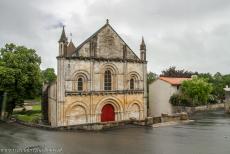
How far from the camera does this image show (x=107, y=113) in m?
34.1

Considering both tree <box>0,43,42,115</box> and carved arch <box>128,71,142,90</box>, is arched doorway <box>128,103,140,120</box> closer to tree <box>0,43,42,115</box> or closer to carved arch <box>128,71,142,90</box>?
carved arch <box>128,71,142,90</box>

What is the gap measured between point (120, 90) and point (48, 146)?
51.4 ft

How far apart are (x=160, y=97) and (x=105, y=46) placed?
49.2ft

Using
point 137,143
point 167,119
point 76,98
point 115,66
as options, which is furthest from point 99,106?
point 137,143

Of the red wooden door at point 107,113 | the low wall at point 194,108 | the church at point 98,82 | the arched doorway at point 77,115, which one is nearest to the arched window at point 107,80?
the church at point 98,82

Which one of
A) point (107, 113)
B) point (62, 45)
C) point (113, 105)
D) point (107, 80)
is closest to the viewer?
point (62, 45)

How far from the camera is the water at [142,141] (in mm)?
18719

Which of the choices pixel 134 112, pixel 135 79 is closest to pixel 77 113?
pixel 134 112

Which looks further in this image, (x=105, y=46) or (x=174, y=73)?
(x=174, y=73)

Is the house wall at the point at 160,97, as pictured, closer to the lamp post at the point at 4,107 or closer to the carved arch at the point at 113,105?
the carved arch at the point at 113,105

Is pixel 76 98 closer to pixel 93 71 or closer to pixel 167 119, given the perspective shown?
pixel 93 71

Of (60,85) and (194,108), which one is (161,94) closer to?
(194,108)

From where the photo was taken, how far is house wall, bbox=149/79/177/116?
143 ft

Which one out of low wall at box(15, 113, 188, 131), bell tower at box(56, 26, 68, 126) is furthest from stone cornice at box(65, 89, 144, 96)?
low wall at box(15, 113, 188, 131)
